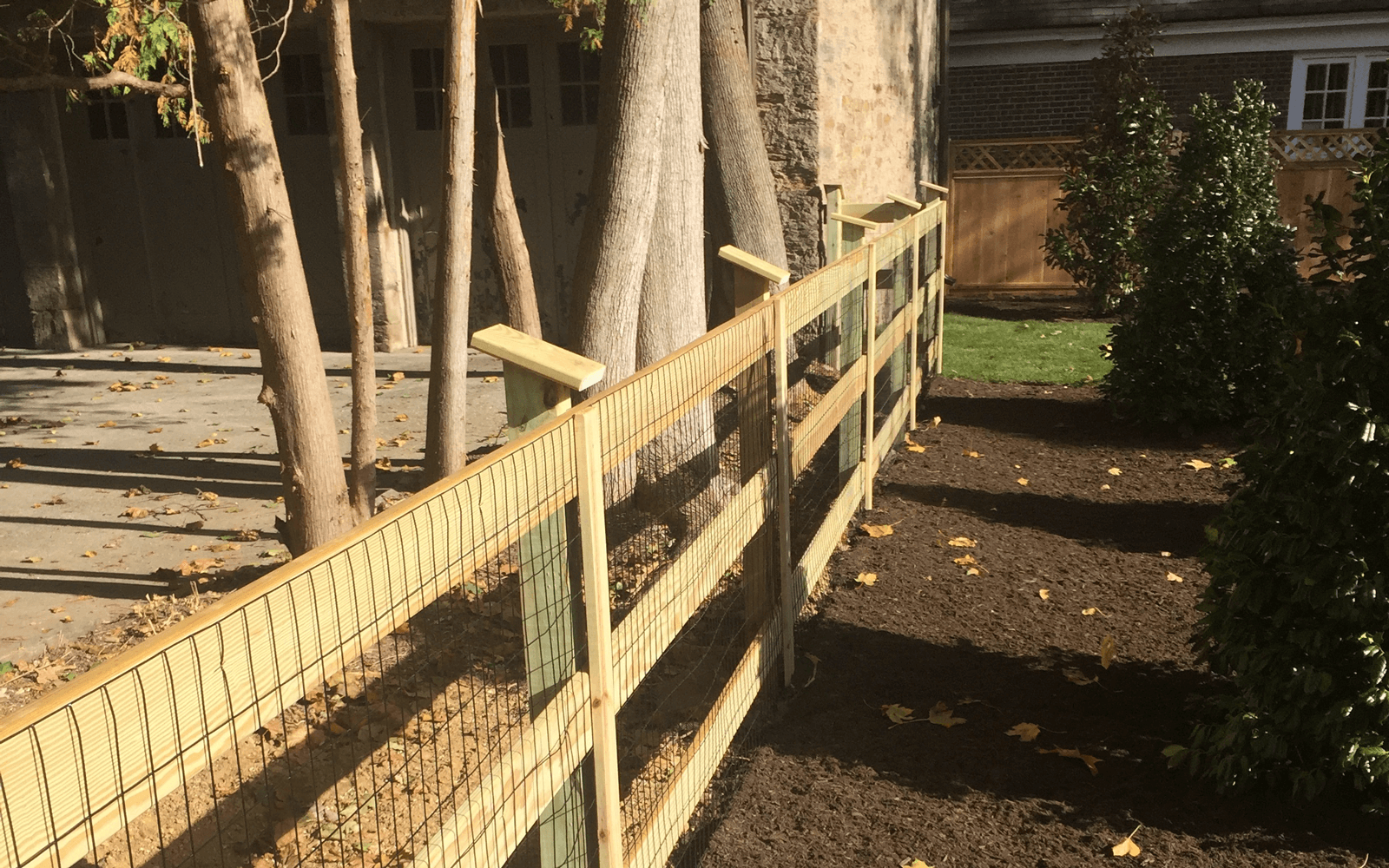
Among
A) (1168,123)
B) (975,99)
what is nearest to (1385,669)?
(1168,123)

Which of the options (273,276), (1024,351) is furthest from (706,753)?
(1024,351)

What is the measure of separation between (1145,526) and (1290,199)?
11023 millimetres

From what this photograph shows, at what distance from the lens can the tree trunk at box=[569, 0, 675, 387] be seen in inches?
254

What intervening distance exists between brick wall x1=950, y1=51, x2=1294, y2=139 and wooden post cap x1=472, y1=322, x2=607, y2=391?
57.2 ft

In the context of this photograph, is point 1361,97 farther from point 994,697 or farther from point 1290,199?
point 994,697

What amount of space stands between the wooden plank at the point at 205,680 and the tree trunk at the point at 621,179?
4300mm

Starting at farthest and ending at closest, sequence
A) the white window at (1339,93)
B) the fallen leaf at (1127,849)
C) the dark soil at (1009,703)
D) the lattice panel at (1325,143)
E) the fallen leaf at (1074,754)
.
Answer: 1. the white window at (1339,93)
2. the lattice panel at (1325,143)
3. the fallen leaf at (1074,754)
4. the dark soil at (1009,703)
5. the fallen leaf at (1127,849)

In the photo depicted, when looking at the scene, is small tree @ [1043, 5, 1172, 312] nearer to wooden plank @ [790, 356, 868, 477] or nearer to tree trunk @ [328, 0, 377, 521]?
wooden plank @ [790, 356, 868, 477]

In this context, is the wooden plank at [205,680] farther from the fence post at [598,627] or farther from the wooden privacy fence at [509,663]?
the fence post at [598,627]

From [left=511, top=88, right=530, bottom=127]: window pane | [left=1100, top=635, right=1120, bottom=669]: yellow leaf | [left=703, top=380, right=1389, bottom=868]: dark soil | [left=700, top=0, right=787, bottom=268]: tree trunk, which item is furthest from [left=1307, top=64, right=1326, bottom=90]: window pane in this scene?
[left=1100, top=635, right=1120, bottom=669]: yellow leaf

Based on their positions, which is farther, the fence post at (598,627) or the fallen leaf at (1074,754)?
the fallen leaf at (1074,754)

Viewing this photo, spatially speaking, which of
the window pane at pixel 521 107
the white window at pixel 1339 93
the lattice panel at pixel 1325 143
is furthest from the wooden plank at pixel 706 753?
the white window at pixel 1339 93

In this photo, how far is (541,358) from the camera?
9.06 feet

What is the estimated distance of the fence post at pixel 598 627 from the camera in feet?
9.23
